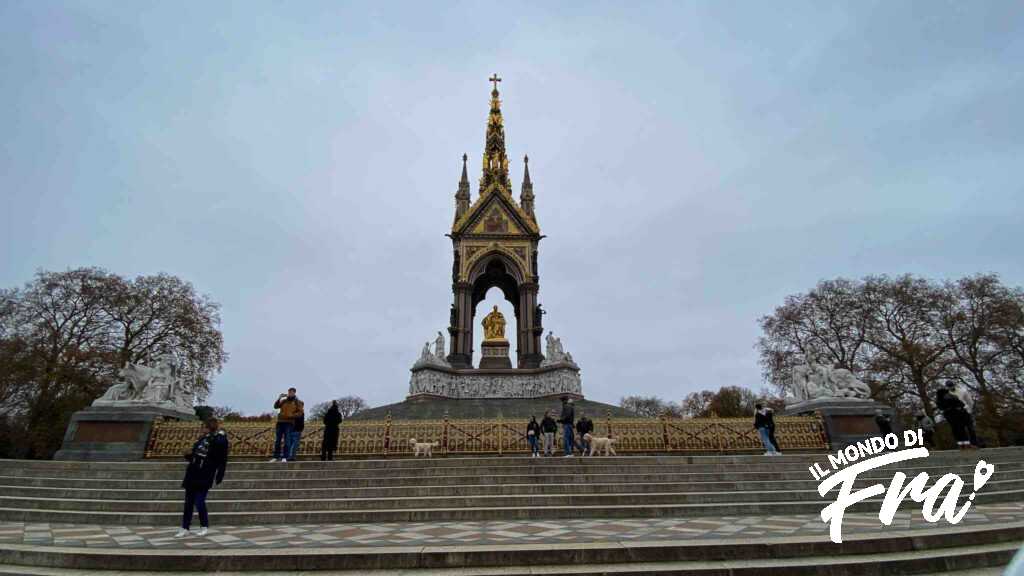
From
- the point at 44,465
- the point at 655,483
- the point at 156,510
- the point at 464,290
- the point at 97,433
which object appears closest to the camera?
the point at 156,510

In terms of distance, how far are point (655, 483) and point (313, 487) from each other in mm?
5692

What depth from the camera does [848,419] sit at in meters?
13.3

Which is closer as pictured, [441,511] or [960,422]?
[441,511]

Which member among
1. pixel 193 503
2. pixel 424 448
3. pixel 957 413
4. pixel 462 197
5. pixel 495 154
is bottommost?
pixel 193 503

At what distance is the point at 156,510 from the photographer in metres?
7.50

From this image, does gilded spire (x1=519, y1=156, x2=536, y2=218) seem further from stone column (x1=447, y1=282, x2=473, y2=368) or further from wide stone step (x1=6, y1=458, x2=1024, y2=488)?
wide stone step (x1=6, y1=458, x2=1024, y2=488)

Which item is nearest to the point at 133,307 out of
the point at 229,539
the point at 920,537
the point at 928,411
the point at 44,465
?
the point at 44,465

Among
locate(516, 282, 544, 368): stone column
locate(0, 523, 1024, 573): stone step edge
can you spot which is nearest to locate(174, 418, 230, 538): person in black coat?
locate(0, 523, 1024, 573): stone step edge

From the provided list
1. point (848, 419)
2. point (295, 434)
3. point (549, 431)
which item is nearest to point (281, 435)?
point (295, 434)

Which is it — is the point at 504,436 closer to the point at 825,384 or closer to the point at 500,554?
the point at 825,384

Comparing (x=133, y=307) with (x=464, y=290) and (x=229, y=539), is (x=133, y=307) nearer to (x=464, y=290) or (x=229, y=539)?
(x=464, y=290)

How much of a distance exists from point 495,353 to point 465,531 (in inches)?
902

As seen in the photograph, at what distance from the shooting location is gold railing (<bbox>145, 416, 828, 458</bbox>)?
41.5ft

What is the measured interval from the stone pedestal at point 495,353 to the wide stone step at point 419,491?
19.8 meters
